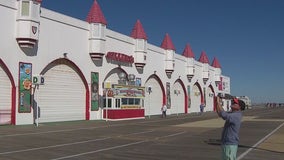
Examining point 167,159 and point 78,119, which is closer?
point 167,159

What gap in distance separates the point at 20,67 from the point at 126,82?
1553cm

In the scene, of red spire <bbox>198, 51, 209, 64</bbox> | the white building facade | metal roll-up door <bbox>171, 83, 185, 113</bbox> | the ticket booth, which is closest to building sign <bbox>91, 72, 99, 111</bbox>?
the white building facade

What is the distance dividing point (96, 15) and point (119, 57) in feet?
18.6

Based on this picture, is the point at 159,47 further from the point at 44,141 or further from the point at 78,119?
the point at 44,141

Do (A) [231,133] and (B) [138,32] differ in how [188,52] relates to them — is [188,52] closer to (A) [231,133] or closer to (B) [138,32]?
(B) [138,32]

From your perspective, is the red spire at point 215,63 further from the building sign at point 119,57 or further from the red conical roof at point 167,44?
the building sign at point 119,57

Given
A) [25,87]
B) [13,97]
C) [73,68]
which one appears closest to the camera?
[13,97]

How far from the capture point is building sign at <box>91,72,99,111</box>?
122ft

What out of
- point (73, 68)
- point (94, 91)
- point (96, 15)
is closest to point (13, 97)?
point (73, 68)

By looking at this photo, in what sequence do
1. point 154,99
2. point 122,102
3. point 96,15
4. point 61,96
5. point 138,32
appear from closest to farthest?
point 61,96 < point 96,15 < point 122,102 < point 138,32 < point 154,99

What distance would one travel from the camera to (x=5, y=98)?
1100 inches

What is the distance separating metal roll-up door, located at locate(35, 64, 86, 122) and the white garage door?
47.0 ft

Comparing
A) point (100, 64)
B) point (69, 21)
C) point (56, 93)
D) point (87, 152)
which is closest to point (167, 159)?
point (87, 152)

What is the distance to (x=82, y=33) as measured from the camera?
36.2m
